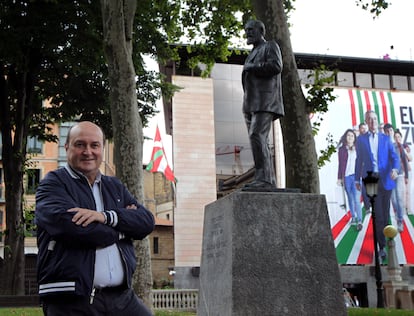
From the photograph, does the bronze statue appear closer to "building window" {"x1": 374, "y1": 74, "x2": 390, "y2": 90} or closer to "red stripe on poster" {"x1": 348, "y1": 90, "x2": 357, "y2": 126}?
"red stripe on poster" {"x1": 348, "y1": 90, "x2": 357, "y2": 126}

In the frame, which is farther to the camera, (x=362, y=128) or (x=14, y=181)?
(x=362, y=128)

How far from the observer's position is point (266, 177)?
7883 millimetres

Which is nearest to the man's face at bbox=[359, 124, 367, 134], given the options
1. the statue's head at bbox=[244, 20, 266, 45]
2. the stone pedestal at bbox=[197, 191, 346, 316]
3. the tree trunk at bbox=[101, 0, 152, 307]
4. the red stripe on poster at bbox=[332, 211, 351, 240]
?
the red stripe on poster at bbox=[332, 211, 351, 240]

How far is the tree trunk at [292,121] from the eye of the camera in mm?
12406

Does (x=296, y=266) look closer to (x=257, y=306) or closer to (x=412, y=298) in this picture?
(x=257, y=306)

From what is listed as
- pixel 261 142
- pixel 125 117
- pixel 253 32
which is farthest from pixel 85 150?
pixel 125 117

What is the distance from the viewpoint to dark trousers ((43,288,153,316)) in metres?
2.99

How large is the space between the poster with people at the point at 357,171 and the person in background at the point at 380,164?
0.08 m

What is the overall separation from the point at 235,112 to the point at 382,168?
1196 centimetres

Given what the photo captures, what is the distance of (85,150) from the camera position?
131 inches

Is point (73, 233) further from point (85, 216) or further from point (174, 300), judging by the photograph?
point (174, 300)

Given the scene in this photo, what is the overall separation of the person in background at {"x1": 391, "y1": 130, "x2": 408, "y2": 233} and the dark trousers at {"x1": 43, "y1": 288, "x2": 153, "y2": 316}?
42343 millimetres

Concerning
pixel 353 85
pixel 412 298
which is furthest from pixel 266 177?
pixel 353 85

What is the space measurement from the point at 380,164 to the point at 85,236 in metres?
42.5
